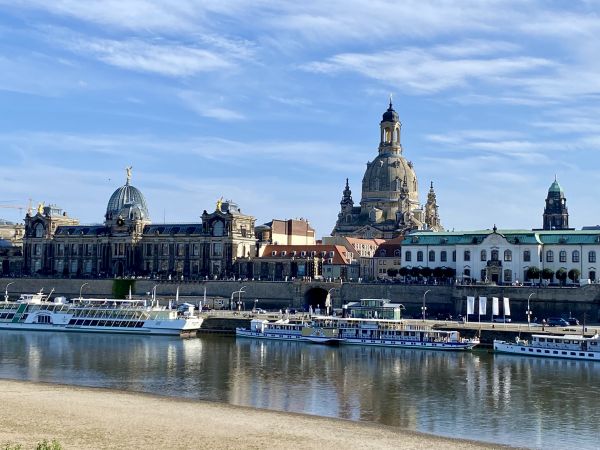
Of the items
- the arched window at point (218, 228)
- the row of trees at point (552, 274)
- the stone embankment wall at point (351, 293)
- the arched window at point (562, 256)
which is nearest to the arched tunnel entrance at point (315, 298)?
the stone embankment wall at point (351, 293)

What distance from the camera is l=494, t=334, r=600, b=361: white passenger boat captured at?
7094 cm

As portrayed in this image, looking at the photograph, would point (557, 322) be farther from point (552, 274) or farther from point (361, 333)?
point (361, 333)

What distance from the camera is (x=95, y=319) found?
95.3m

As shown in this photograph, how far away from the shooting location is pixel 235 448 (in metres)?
38.5

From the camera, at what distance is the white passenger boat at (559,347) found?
233 ft

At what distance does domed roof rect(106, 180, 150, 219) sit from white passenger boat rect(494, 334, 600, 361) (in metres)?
71.0

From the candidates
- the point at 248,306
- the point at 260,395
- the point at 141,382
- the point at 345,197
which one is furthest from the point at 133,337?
the point at 345,197

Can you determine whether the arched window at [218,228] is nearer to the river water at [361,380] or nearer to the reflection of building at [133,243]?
the reflection of building at [133,243]

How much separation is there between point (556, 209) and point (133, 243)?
71.5 metres

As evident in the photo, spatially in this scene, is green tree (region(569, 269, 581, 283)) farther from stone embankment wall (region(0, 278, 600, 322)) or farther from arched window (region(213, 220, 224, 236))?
arched window (region(213, 220, 224, 236))

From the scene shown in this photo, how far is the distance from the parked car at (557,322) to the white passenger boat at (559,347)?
11.9m

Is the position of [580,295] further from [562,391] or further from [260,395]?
[260,395]

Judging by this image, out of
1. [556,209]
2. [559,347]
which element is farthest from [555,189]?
[559,347]

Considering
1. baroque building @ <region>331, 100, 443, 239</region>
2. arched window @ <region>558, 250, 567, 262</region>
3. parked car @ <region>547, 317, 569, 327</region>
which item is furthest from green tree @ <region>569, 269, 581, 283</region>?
baroque building @ <region>331, 100, 443, 239</region>
